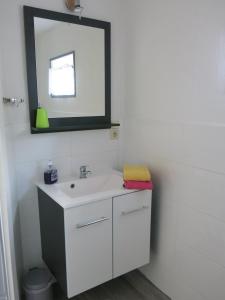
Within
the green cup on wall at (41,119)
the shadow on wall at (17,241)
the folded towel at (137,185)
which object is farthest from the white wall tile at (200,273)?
the green cup on wall at (41,119)

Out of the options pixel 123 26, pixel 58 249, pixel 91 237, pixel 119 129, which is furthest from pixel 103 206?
pixel 123 26

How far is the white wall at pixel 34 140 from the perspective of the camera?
1.54m

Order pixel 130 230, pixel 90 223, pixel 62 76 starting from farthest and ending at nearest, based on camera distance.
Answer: pixel 62 76, pixel 130 230, pixel 90 223

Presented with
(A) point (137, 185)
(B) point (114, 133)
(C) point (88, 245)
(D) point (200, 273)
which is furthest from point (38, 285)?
(B) point (114, 133)

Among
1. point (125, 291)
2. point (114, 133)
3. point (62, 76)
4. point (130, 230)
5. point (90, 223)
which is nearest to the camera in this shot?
point (90, 223)

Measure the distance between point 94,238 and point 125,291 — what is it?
696mm

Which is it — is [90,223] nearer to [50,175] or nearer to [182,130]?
[50,175]

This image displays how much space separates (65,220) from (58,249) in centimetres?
27

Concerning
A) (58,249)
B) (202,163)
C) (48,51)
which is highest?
(48,51)

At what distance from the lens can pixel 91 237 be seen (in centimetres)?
149

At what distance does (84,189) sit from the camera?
6.11 feet

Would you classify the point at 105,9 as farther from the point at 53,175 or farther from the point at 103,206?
the point at 103,206

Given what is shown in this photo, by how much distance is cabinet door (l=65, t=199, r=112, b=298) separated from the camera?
1.41m

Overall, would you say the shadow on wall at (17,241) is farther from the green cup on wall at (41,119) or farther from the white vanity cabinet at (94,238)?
the green cup on wall at (41,119)
